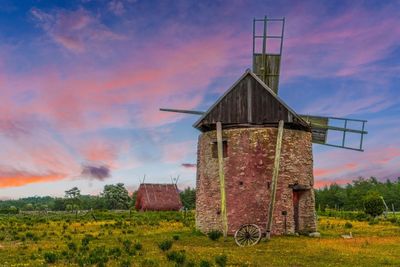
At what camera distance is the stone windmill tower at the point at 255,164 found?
90.3 ft

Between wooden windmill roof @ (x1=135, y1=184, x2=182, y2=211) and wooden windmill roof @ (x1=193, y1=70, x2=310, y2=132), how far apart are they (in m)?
43.9

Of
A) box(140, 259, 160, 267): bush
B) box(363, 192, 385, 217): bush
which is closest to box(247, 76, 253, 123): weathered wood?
box(140, 259, 160, 267): bush

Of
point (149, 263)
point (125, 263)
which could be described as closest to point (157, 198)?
point (149, 263)

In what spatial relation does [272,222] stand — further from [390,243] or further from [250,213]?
[390,243]

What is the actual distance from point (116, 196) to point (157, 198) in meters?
32.7

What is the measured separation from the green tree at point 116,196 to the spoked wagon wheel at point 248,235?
8037 cm

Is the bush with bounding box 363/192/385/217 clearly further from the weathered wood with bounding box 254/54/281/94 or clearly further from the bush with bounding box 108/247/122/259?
the bush with bounding box 108/247/122/259

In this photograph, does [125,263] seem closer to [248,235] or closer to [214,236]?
[248,235]

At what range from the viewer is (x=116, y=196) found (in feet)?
337

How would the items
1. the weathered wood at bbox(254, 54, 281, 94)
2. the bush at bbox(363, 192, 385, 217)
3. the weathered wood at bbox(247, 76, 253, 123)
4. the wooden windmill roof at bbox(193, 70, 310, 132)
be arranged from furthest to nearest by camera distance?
the bush at bbox(363, 192, 385, 217), the weathered wood at bbox(254, 54, 281, 94), the weathered wood at bbox(247, 76, 253, 123), the wooden windmill roof at bbox(193, 70, 310, 132)

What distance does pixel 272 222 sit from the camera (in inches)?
1072

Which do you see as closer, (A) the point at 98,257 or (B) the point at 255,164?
(A) the point at 98,257

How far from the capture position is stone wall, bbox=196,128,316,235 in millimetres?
27547

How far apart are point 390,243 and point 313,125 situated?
10.4 meters
